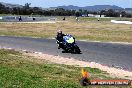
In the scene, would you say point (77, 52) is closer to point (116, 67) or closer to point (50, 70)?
point (116, 67)

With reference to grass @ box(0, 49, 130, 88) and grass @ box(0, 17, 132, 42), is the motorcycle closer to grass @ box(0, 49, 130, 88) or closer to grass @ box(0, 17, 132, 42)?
grass @ box(0, 49, 130, 88)

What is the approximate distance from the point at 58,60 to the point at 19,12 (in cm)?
12382

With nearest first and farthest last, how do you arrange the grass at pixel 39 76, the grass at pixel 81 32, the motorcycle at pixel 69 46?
1. the grass at pixel 39 76
2. the motorcycle at pixel 69 46
3. the grass at pixel 81 32

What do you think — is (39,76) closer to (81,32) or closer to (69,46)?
(69,46)

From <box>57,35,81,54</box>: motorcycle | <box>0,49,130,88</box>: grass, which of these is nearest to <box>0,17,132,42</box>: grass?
<box>57,35,81,54</box>: motorcycle

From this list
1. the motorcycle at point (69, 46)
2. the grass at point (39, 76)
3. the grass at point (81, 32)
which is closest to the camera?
the grass at point (39, 76)

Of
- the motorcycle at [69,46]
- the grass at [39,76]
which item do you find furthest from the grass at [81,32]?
the grass at [39,76]

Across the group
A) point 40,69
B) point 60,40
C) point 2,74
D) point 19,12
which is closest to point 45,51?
point 60,40

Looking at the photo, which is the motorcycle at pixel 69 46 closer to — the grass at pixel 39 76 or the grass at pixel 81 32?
the grass at pixel 39 76

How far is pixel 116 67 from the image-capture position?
17.8 m

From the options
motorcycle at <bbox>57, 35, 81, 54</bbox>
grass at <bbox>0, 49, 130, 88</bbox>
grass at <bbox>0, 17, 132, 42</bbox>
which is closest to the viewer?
grass at <bbox>0, 49, 130, 88</bbox>

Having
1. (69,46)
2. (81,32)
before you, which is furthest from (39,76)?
(81,32)

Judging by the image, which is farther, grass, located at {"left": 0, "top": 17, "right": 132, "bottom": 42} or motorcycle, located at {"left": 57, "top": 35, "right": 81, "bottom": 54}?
grass, located at {"left": 0, "top": 17, "right": 132, "bottom": 42}

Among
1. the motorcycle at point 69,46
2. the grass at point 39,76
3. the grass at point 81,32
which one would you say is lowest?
the grass at point 81,32
